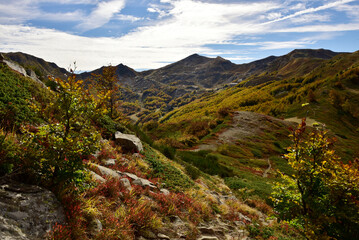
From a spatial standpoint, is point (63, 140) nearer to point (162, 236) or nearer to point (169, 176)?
point (162, 236)

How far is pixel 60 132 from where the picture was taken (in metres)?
5.17

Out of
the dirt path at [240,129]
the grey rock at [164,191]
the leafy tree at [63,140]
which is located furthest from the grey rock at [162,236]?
the dirt path at [240,129]

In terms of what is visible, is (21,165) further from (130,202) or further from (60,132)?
(130,202)

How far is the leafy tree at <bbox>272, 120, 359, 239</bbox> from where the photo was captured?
17.5 feet

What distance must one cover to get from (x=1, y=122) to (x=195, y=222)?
8.56m

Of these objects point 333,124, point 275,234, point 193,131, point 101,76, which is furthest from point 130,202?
point 333,124

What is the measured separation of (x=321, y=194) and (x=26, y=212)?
804 centimetres

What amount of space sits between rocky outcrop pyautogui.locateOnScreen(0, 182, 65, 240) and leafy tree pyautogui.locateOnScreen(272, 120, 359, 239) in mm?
6780

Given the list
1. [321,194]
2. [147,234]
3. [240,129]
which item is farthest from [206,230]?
[240,129]

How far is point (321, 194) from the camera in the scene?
19.0ft

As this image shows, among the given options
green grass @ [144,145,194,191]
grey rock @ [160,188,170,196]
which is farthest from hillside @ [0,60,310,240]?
green grass @ [144,145,194,191]

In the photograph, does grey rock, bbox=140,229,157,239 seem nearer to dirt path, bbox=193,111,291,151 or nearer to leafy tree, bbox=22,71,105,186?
leafy tree, bbox=22,71,105,186

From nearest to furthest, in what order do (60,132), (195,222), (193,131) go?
(60,132)
(195,222)
(193,131)

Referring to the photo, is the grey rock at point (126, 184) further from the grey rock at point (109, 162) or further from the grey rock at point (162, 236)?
the grey rock at point (162, 236)
